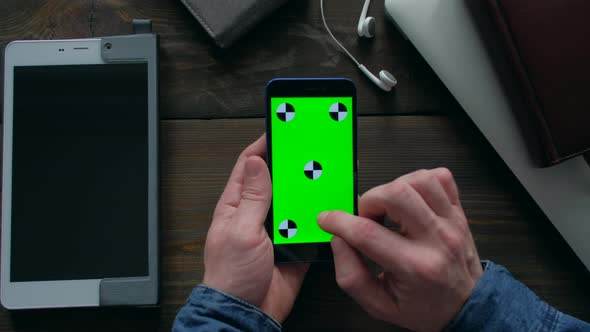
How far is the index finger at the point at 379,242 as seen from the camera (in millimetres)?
416

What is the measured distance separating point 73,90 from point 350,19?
37cm

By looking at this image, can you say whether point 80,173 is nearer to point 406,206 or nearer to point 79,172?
point 79,172

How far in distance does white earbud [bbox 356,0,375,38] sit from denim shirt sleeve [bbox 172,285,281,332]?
373 mm

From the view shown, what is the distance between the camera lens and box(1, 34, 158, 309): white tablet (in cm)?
56

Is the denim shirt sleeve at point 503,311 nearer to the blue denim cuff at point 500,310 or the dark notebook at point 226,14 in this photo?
the blue denim cuff at point 500,310

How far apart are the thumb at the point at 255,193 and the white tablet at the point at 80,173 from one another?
13 centimetres

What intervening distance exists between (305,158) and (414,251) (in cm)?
18

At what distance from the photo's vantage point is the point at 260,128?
0.60 metres

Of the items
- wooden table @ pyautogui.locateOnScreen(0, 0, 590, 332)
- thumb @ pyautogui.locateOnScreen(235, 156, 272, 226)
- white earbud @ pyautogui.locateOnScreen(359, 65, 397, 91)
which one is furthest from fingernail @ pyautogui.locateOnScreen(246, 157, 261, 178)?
white earbud @ pyautogui.locateOnScreen(359, 65, 397, 91)

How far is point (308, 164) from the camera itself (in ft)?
1.76

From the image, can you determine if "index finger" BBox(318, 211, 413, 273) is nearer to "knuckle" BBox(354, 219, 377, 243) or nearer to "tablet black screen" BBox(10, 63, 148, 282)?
"knuckle" BBox(354, 219, 377, 243)

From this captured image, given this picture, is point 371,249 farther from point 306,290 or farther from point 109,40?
point 109,40

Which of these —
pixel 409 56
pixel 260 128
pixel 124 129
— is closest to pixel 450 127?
pixel 409 56

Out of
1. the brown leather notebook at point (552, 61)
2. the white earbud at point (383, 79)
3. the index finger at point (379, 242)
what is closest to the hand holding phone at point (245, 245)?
the index finger at point (379, 242)
